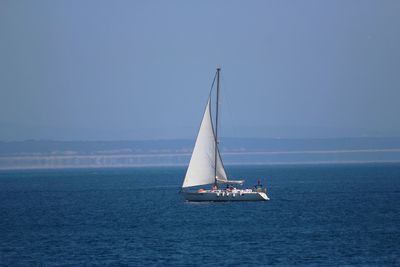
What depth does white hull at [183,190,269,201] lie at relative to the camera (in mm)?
86656

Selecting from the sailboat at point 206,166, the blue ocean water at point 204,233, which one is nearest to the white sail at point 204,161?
the sailboat at point 206,166

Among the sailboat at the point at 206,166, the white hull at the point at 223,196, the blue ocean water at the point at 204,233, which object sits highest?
the sailboat at the point at 206,166

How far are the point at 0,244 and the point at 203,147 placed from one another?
30.6m

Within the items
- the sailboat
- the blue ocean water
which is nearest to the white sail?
the sailboat

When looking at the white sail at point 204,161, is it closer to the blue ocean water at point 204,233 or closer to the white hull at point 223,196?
the white hull at point 223,196

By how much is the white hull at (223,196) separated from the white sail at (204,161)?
103 centimetres

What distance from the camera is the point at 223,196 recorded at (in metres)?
87.2

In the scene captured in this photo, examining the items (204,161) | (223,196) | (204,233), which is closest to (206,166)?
(204,161)

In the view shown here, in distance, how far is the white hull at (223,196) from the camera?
8666 cm

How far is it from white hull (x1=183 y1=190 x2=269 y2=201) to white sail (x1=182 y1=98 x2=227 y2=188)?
103cm

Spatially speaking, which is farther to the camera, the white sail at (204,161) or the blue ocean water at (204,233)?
the white sail at (204,161)

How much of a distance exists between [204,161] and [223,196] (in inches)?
139

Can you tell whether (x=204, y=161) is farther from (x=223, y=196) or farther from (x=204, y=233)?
(x=204, y=233)

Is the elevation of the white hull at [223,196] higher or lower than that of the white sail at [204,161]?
lower
